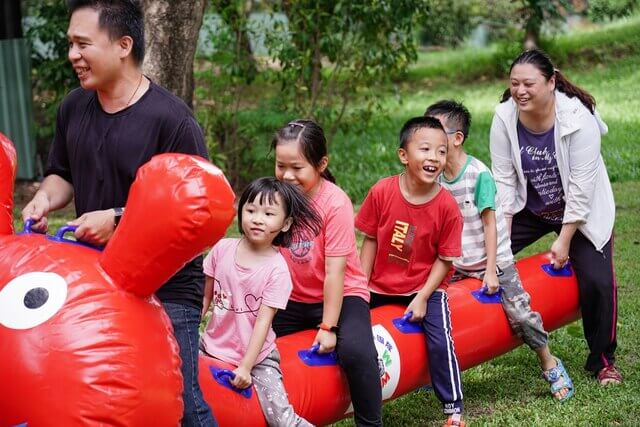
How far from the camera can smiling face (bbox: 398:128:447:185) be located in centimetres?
443

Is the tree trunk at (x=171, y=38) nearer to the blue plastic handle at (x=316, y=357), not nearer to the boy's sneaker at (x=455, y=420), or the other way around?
the blue plastic handle at (x=316, y=357)

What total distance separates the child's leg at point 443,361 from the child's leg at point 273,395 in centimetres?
85

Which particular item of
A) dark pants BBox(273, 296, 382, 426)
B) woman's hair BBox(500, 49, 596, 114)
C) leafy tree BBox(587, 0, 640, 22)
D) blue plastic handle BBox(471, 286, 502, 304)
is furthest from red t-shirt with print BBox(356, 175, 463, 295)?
leafy tree BBox(587, 0, 640, 22)

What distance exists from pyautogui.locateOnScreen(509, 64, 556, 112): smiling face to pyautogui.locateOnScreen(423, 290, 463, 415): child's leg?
1.17m

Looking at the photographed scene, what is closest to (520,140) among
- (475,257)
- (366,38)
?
(475,257)

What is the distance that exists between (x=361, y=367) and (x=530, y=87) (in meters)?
1.73

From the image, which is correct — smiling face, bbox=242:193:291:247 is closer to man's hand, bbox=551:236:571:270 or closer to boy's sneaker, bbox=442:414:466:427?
boy's sneaker, bbox=442:414:466:427

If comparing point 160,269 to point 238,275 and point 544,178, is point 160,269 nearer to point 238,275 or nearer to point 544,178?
point 238,275

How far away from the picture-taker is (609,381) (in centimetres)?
519

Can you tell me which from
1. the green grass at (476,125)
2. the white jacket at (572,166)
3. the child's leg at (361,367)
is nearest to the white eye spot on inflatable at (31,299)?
the child's leg at (361,367)

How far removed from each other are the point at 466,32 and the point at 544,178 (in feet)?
61.4

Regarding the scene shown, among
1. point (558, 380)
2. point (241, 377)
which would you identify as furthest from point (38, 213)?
point (558, 380)

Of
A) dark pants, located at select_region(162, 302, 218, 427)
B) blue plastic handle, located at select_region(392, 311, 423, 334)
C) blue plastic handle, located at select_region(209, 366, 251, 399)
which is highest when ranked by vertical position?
dark pants, located at select_region(162, 302, 218, 427)

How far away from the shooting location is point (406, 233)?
14.9 ft
